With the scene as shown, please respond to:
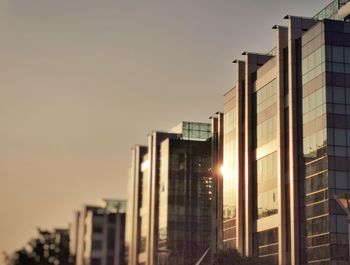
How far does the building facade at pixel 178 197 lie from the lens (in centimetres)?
13438

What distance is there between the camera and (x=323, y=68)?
80000 millimetres

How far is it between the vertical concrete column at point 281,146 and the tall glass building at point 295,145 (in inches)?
4.2

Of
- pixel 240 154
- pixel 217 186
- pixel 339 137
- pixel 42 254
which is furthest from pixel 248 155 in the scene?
pixel 42 254

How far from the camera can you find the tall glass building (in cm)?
7881

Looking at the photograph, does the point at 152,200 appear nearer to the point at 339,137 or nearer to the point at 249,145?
the point at 249,145

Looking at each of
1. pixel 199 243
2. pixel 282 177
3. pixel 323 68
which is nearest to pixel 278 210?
pixel 282 177

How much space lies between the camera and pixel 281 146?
285 ft

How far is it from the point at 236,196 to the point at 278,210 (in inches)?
510

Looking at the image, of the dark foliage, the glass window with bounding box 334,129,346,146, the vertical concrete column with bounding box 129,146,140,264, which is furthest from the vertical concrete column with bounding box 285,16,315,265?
the vertical concrete column with bounding box 129,146,140,264

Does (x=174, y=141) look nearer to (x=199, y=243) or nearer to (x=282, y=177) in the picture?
(x=199, y=243)

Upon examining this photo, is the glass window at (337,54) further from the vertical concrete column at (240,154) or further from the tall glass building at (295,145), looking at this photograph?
the vertical concrete column at (240,154)

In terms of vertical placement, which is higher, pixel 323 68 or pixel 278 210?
pixel 323 68

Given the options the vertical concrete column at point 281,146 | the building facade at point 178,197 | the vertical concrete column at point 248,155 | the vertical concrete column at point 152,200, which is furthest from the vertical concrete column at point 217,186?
the vertical concrete column at point 152,200

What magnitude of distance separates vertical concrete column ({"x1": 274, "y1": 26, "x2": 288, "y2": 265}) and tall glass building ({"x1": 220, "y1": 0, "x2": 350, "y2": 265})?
0.11m
